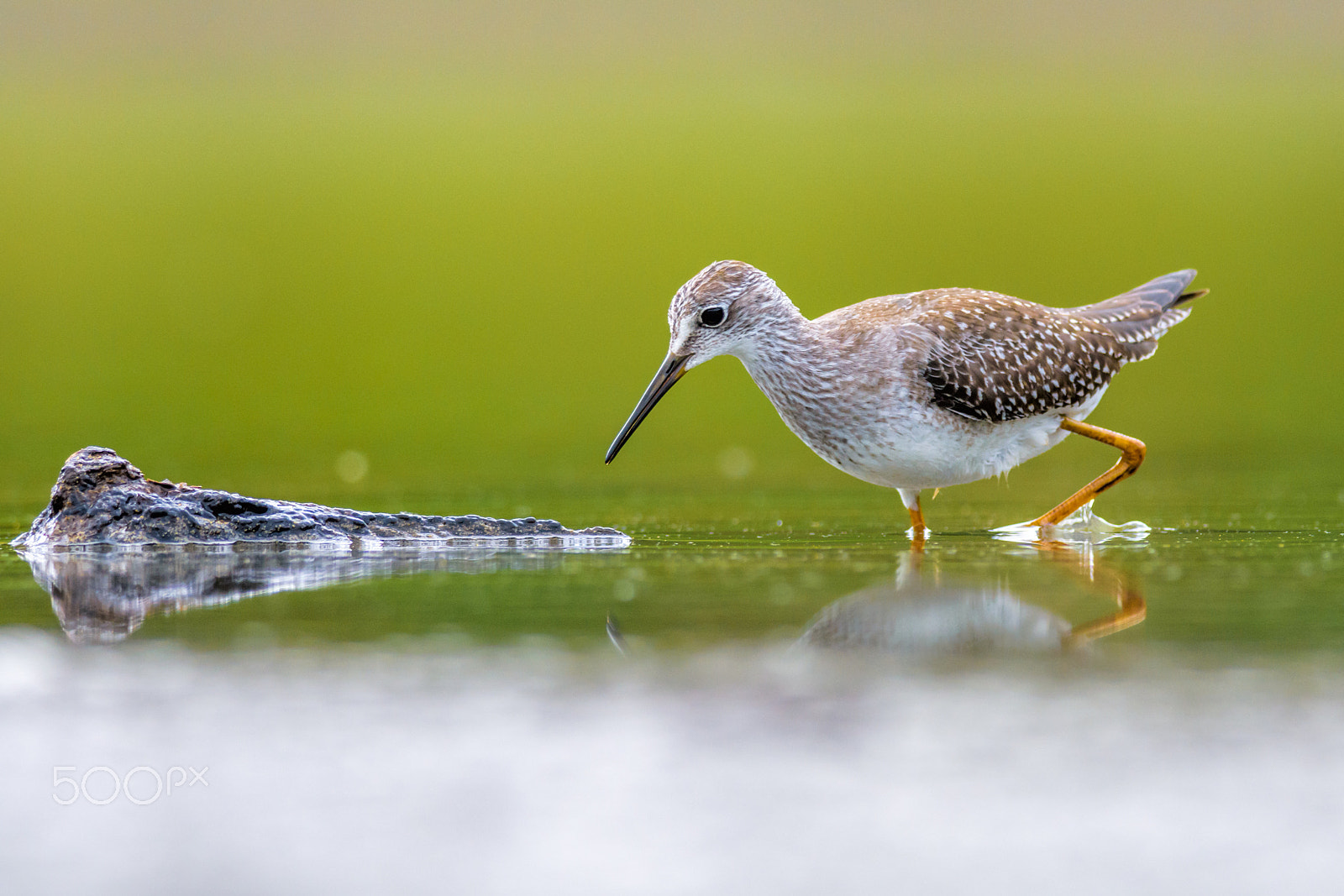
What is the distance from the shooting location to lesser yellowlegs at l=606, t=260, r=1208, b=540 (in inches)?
302

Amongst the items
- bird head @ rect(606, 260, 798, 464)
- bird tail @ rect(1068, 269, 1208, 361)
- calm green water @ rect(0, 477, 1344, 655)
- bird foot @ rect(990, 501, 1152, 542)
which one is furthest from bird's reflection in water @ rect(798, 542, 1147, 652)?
bird tail @ rect(1068, 269, 1208, 361)

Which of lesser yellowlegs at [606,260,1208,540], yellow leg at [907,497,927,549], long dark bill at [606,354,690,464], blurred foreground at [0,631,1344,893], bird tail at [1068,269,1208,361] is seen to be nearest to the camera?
blurred foreground at [0,631,1344,893]

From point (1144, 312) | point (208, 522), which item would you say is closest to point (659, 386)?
point (208, 522)

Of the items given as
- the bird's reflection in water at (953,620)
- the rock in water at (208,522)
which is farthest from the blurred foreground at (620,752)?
the rock in water at (208,522)

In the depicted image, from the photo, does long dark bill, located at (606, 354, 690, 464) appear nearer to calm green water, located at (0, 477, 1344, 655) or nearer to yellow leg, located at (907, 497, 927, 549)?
calm green water, located at (0, 477, 1344, 655)

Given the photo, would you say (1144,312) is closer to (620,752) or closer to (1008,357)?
(1008,357)

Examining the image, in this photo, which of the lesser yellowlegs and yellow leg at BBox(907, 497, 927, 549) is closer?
yellow leg at BBox(907, 497, 927, 549)

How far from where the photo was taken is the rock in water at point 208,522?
6922 mm

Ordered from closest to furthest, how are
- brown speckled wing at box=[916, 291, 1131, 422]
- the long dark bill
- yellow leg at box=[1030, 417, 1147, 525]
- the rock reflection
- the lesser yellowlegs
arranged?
the rock reflection
the long dark bill
the lesser yellowlegs
brown speckled wing at box=[916, 291, 1131, 422]
yellow leg at box=[1030, 417, 1147, 525]

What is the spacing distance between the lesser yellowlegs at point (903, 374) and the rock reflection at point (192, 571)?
1446mm

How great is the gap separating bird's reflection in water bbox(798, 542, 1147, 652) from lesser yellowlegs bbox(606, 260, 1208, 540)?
186cm

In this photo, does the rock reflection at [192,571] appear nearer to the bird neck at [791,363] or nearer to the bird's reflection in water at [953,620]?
the bird's reflection in water at [953,620]

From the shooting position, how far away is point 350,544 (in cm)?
699

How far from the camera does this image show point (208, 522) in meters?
6.99
